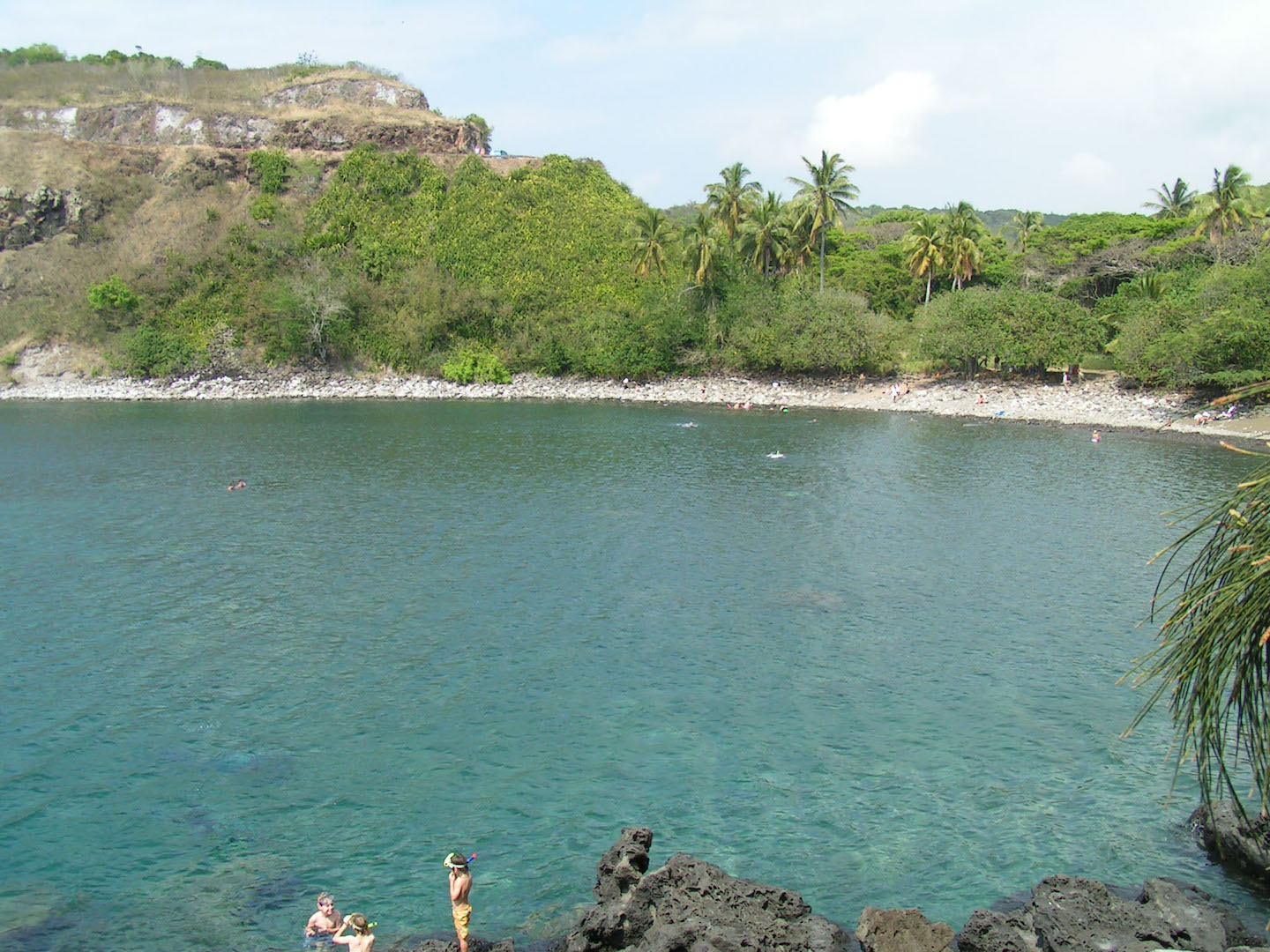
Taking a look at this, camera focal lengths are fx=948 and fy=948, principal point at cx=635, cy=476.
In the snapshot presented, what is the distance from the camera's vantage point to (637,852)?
561 inches

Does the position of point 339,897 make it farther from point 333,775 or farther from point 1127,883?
point 1127,883

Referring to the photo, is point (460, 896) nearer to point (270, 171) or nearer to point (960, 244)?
point (960, 244)

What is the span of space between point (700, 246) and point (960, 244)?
2187 cm

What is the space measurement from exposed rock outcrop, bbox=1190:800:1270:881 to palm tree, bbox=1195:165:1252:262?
64.8 metres

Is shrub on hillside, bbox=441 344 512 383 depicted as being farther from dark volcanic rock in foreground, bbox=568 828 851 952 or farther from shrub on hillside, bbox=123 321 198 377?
dark volcanic rock in foreground, bbox=568 828 851 952

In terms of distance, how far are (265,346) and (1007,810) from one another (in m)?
83.6

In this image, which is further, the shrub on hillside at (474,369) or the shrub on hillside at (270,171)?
the shrub on hillside at (270,171)

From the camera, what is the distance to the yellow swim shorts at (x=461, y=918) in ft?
42.4

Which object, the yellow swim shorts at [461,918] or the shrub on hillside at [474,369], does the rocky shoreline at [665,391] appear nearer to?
the shrub on hillside at [474,369]

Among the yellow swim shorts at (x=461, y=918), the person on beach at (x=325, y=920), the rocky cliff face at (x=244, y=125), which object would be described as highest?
the rocky cliff face at (x=244, y=125)

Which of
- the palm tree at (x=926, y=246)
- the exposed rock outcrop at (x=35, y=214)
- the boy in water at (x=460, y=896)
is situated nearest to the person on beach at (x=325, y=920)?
the boy in water at (x=460, y=896)

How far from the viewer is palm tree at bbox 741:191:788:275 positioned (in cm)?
7881

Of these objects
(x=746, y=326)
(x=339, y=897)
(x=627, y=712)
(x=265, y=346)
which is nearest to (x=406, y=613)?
(x=627, y=712)

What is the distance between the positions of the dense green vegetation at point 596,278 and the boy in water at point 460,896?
63912 millimetres
